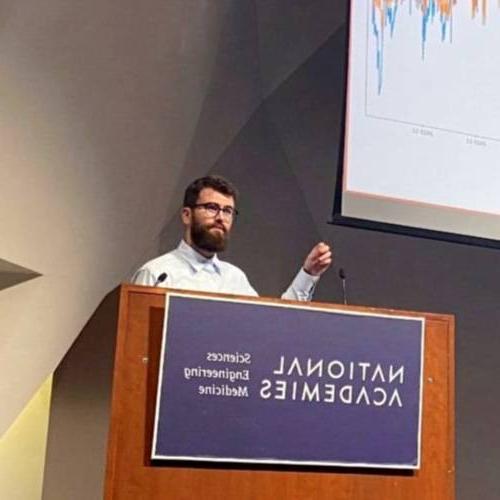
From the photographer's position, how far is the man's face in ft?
5.96

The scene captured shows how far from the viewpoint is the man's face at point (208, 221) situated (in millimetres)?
1817

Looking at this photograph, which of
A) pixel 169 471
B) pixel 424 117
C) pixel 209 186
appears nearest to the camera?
pixel 169 471

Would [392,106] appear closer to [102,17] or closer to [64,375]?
[102,17]

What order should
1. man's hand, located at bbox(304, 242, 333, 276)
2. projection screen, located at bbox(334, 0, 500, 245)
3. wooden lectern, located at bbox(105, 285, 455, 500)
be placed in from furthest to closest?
projection screen, located at bbox(334, 0, 500, 245)
man's hand, located at bbox(304, 242, 333, 276)
wooden lectern, located at bbox(105, 285, 455, 500)

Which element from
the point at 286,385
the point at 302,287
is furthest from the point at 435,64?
the point at 286,385

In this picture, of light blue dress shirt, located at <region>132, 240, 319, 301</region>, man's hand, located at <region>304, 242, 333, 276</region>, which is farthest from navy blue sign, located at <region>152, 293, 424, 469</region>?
light blue dress shirt, located at <region>132, 240, 319, 301</region>

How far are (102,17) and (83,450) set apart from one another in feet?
3.55

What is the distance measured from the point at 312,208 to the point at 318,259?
146 cm

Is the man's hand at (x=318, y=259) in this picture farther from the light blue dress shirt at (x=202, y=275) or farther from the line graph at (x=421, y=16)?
the line graph at (x=421, y=16)

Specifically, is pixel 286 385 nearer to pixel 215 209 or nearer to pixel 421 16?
Result: pixel 215 209

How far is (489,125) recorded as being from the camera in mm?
2457

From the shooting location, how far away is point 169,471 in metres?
1.18

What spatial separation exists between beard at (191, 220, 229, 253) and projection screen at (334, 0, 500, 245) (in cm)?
59

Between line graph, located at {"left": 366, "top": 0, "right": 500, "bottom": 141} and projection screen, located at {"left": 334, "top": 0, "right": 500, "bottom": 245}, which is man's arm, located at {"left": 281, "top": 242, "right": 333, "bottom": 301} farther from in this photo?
line graph, located at {"left": 366, "top": 0, "right": 500, "bottom": 141}
